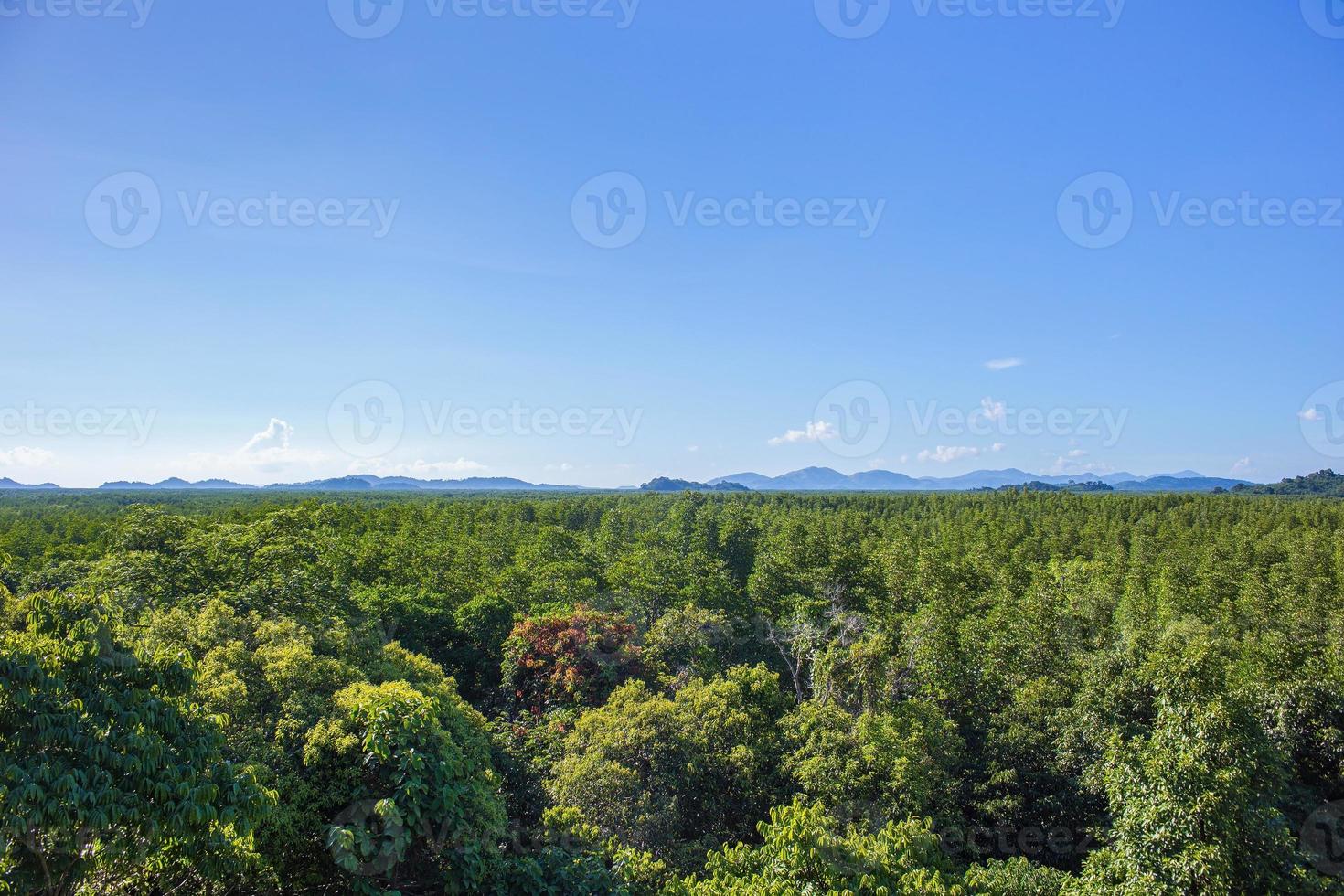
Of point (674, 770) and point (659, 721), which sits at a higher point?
point (659, 721)

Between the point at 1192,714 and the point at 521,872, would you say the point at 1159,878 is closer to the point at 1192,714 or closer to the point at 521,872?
the point at 1192,714

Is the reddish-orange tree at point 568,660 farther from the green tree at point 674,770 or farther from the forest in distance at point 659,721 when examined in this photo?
the green tree at point 674,770

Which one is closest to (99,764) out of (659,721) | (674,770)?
(659,721)

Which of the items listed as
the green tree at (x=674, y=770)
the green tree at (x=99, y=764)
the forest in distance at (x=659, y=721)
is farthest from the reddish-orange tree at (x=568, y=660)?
the green tree at (x=99, y=764)

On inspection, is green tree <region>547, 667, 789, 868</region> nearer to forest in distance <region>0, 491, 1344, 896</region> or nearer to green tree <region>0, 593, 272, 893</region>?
forest in distance <region>0, 491, 1344, 896</region>

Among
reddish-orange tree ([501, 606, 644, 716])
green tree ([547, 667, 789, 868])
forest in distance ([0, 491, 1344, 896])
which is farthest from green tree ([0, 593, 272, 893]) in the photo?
reddish-orange tree ([501, 606, 644, 716])

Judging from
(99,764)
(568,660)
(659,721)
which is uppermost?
(99,764)

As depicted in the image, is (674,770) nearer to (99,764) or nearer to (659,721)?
(659,721)
